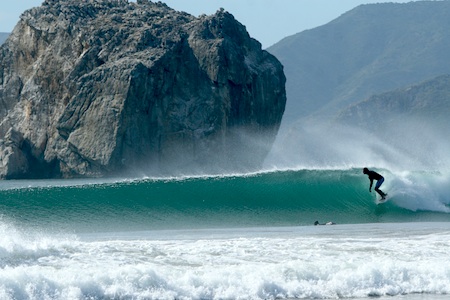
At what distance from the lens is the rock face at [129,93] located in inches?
2331

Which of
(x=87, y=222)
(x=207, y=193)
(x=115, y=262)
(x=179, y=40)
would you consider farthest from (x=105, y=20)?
(x=115, y=262)

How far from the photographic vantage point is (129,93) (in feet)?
192

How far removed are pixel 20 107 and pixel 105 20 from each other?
27.4 ft

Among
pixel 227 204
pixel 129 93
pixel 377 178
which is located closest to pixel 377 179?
pixel 377 178

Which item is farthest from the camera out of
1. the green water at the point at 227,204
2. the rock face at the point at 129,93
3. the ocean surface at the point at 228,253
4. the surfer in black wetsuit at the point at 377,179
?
the rock face at the point at 129,93

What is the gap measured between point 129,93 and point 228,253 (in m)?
40.1

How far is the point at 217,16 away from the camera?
65938 mm

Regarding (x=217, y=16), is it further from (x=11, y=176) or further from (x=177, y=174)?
(x=11, y=176)

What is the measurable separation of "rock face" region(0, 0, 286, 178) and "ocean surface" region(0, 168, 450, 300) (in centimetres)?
2616

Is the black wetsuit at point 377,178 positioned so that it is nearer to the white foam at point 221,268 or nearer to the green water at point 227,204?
the green water at point 227,204

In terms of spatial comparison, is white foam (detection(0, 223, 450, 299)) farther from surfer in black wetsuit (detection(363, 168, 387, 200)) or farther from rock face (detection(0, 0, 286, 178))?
rock face (detection(0, 0, 286, 178))

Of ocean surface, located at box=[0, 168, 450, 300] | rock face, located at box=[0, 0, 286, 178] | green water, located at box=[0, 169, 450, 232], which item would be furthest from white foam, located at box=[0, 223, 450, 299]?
rock face, located at box=[0, 0, 286, 178]

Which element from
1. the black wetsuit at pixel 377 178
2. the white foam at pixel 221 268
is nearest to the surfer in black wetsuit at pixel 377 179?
the black wetsuit at pixel 377 178

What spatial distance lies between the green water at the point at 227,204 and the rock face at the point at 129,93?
1892cm
